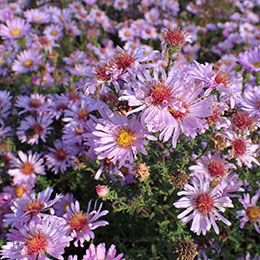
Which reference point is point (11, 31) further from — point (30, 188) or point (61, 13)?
point (30, 188)

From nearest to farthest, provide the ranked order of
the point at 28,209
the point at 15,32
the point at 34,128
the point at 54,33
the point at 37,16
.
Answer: the point at 28,209 → the point at 34,128 → the point at 15,32 → the point at 37,16 → the point at 54,33

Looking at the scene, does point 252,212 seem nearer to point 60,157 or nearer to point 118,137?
point 118,137

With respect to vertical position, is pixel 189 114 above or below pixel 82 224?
above

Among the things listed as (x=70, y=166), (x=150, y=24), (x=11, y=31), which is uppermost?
(x=11, y=31)

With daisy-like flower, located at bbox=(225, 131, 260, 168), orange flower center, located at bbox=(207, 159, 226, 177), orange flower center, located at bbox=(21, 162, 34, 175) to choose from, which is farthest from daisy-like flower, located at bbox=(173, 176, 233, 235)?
orange flower center, located at bbox=(21, 162, 34, 175)

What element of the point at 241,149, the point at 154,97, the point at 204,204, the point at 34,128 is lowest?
the point at 34,128

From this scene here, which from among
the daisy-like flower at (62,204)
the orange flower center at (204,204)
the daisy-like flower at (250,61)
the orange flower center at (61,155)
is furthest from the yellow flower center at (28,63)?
the orange flower center at (204,204)

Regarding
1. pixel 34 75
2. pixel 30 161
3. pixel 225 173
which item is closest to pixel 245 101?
pixel 225 173

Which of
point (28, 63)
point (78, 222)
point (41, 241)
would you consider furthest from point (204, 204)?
point (28, 63)
